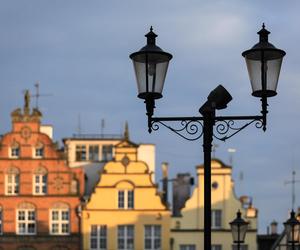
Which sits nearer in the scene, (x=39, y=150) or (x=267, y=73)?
(x=267, y=73)

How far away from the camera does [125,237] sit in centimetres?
5056

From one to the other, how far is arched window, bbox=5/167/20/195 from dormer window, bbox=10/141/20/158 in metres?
0.72

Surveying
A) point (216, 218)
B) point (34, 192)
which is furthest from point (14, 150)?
point (216, 218)

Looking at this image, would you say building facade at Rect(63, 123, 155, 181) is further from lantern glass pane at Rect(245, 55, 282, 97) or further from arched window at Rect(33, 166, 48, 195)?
lantern glass pane at Rect(245, 55, 282, 97)

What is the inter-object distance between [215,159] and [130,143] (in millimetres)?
4405

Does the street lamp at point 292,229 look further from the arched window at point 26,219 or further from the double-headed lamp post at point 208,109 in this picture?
the arched window at point 26,219

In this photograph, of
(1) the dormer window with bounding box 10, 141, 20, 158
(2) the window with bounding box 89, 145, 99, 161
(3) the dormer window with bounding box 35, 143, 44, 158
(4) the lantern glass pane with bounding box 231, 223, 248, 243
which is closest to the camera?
(4) the lantern glass pane with bounding box 231, 223, 248, 243

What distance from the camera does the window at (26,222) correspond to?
5062 centimetres

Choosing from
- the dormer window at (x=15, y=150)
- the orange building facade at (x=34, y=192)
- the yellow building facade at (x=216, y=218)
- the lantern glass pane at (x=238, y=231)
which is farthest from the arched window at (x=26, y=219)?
the lantern glass pane at (x=238, y=231)

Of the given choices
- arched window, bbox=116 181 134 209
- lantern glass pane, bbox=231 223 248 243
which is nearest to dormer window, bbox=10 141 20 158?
arched window, bbox=116 181 134 209

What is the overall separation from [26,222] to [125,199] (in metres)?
5.16

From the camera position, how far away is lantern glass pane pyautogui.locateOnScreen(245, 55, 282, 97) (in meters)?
11.6

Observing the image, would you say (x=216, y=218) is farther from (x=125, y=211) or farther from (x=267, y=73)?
(x=267, y=73)

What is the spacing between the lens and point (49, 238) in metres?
50.6
